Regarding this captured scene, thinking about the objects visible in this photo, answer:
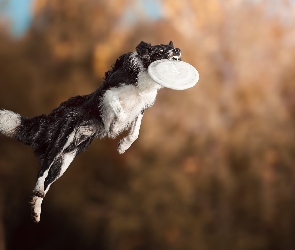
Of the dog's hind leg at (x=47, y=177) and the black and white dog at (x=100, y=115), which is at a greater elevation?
the black and white dog at (x=100, y=115)

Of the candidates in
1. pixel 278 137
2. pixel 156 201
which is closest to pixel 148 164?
pixel 156 201

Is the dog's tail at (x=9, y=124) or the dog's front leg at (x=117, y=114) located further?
the dog's tail at (x=9, y=124)

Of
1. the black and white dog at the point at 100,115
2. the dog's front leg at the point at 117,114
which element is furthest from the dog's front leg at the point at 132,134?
Result: the dog's front leg at the point at 117,114

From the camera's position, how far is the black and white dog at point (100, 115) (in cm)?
133

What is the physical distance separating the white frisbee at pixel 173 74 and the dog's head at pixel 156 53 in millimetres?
29

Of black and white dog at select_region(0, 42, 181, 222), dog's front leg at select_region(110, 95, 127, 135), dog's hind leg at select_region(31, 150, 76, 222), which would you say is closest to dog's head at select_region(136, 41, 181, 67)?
black and white dog at select_region(0, 42, 181, 222)

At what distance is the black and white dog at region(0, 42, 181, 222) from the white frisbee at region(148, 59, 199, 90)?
41 millimetres

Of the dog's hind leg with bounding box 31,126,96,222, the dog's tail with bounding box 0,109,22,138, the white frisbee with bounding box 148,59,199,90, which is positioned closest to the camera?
the white frisbee with bounding box 148,59,199,90

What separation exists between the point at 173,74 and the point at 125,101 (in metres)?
0.17

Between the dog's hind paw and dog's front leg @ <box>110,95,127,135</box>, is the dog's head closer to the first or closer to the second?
dog's front leg @ <box>110,95,127,135</box>

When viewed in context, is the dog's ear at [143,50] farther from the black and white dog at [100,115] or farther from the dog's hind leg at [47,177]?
the dog's hind leg at [47,177]

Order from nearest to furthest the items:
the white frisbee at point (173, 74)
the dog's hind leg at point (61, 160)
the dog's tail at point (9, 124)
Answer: the white frisbee at point (173, 74)
the dog's hind leg at point (61, 160)
the dog's tail at point (9, 124)

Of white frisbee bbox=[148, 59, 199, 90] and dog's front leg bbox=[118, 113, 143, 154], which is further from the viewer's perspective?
dog's front leg bbox=[118, 113, 143, 154]

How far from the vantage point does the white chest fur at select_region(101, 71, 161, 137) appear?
51.3 inches
